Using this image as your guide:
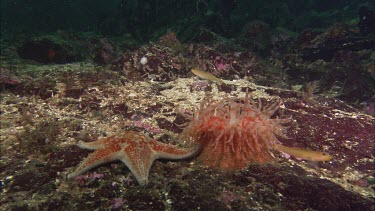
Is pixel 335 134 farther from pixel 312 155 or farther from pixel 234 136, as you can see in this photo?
pixel 234 136

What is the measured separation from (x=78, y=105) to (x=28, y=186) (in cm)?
228

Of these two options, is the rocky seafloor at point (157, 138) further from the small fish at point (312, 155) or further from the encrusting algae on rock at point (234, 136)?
the small fish at point (312, 155)

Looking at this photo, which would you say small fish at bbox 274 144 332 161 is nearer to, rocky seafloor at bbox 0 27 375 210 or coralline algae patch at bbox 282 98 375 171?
rocky seafloor at bbox 0 27 375 210

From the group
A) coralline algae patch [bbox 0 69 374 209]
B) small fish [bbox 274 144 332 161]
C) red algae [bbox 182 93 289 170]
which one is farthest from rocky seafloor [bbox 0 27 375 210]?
small fish [bbox 274 144 332 161]

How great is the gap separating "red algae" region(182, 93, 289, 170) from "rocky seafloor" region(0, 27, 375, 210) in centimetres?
14

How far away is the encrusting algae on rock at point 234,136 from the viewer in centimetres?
298

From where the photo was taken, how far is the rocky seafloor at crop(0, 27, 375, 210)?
8.46 feet

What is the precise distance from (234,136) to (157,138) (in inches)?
54.3

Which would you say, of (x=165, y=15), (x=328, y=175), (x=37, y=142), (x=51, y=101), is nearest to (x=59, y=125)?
(x=37, y=142)

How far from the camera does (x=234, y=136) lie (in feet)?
9.82

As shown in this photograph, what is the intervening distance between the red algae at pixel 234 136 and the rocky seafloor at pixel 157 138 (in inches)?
5.6

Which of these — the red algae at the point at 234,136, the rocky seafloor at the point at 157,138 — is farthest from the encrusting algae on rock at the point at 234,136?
the rocky seafloor at the point at 157,138

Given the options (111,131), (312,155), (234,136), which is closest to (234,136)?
(234,136)

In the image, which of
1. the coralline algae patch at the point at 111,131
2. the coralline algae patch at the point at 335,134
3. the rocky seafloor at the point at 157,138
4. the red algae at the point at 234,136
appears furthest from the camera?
the coralline algae patch at the point at 335,134
